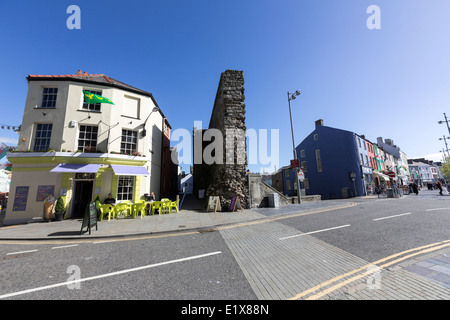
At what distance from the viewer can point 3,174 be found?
995 inches

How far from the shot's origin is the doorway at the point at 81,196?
1198cm

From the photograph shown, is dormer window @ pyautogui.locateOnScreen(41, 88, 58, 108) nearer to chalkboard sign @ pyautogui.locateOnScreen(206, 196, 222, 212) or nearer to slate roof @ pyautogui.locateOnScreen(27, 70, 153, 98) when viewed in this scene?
slate roof @ pyautogui.locateOnScreen(27, 70, 153, 98)

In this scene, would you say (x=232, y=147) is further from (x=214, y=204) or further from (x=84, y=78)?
(x=84, y=78)

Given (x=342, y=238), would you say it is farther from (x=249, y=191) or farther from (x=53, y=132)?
(x=53, y=132)

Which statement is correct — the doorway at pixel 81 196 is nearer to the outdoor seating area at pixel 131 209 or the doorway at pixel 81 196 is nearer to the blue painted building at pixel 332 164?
the outdoor seating area at pixel 131 209

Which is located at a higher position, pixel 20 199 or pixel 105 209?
pixel 20 199

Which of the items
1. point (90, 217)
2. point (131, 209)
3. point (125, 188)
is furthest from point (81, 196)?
point (90, 217)

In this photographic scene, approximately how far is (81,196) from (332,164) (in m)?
30.8

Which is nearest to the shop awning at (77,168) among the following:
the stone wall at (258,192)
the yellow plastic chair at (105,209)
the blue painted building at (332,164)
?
the yellow plastic chair at (105,209)

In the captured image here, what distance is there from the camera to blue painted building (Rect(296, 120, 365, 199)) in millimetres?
24297

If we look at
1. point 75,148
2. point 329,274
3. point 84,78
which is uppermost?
point 84,78

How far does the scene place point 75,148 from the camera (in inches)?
467

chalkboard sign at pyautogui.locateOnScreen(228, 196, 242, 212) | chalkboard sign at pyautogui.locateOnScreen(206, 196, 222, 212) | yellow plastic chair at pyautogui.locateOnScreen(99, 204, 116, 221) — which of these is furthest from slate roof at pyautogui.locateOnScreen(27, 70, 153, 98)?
chalkboard sign at pyautogui.locateOnScreen(228, 196, 242, 212)
